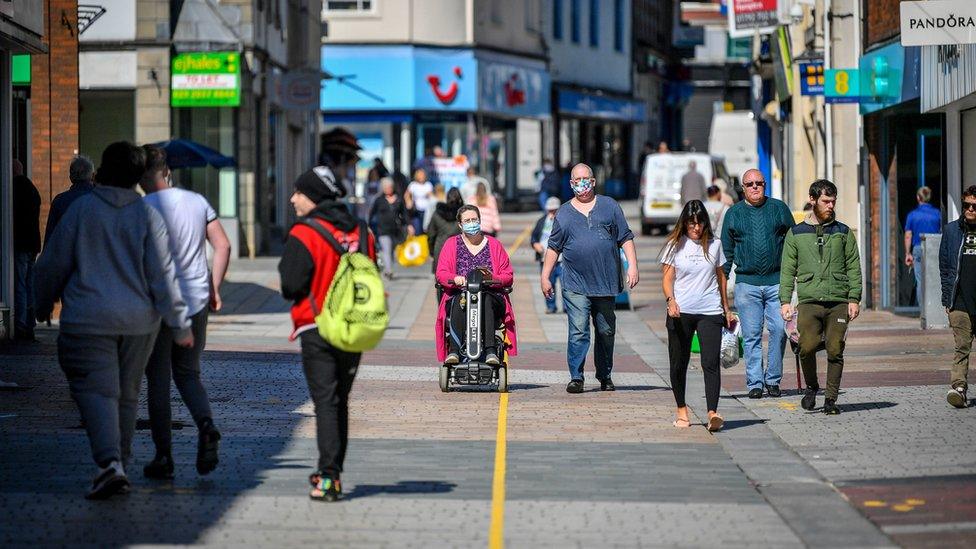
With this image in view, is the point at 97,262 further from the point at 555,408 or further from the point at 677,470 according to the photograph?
the point at 555,408

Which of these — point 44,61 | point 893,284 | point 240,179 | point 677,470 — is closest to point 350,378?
point 677,470

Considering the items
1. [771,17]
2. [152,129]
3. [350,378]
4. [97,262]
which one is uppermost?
[771,17]

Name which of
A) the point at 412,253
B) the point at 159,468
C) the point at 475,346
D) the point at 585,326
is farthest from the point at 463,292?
the point at 412,253

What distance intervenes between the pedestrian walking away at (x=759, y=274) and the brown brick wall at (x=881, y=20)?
7693mm

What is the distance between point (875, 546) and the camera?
25.1 ft

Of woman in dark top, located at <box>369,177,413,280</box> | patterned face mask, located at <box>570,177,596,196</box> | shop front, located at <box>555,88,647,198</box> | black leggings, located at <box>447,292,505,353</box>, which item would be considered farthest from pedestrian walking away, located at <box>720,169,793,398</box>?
shop front, located at <box>555,88,647,198</box>

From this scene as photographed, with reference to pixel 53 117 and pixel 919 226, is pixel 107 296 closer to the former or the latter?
pixel 53 117

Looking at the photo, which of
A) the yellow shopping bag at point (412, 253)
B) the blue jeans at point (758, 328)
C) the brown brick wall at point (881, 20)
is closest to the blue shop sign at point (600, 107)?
the yellow shopping bag at point (412, 253)

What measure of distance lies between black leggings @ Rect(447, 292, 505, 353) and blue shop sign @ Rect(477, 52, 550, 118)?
37.8m

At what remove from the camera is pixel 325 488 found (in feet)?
27.8

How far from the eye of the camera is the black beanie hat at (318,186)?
336 inches

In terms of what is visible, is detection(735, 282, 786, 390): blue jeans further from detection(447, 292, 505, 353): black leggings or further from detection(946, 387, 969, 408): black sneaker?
detection(447, 292, 505, 353): black leggings

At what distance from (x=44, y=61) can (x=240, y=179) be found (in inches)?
545

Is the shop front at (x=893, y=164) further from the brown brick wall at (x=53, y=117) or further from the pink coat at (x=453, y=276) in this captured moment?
the brown brick wall at (x=53, y=117)
